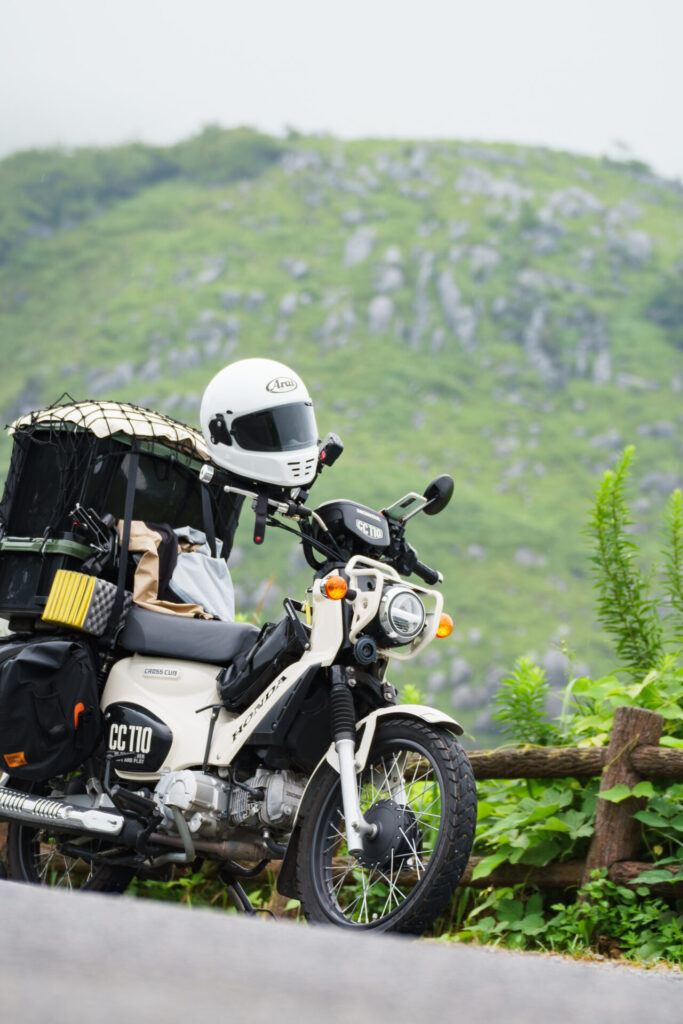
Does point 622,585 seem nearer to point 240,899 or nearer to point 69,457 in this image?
point 240,899

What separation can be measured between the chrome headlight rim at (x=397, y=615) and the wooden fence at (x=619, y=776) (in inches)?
51.6

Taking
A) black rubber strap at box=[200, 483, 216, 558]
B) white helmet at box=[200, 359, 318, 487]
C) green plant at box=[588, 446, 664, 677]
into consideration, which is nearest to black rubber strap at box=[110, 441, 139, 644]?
black rubber strap at box=[200, 483, 216, 558]

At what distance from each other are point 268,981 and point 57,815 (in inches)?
143

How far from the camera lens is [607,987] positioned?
1.58m

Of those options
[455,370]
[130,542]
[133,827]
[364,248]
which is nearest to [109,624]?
[130,542]

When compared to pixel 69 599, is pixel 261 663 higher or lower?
lower

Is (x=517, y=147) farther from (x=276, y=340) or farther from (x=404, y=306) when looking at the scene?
(x=276, y=340)

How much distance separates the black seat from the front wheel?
34.7 inches

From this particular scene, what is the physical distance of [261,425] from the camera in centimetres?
503

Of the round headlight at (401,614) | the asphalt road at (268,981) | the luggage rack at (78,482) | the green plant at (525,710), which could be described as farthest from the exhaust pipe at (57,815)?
the asphalt road at (268,981)

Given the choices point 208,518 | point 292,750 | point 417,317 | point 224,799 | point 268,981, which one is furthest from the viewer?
point 417,317

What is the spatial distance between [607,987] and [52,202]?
467ft

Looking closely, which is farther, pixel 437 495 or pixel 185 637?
pixel 185 637

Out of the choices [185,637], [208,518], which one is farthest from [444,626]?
[208,518]
